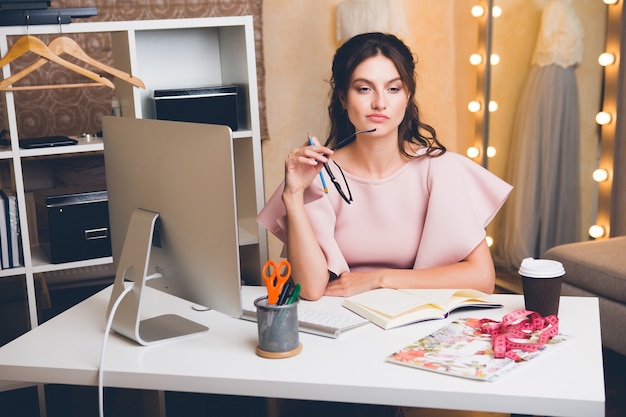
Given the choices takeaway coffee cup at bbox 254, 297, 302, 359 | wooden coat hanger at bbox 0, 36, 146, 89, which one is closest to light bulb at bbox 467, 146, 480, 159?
wooden coat hanger at bbox 0, 36, 146, 89

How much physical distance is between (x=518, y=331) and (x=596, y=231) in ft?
7.16

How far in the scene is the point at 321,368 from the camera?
1.34 metres

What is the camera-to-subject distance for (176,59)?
300 cm

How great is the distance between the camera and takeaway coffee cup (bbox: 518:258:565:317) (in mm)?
1506

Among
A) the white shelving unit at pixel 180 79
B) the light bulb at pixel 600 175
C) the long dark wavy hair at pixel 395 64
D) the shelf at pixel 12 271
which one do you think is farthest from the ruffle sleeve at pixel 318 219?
the light bulb at pixel 600 175

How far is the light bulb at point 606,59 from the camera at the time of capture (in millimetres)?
3242

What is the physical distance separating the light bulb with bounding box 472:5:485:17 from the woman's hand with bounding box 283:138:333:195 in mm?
2494

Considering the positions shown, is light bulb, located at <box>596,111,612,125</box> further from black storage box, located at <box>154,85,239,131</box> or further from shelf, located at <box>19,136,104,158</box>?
shelf, located at <box>19,136,104,158</box>

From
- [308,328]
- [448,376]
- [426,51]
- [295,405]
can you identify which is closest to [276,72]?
[426,51]

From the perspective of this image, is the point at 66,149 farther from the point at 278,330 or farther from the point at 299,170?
the point at 278,330

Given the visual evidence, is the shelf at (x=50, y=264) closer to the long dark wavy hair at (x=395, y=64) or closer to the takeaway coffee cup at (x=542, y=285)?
the long dark wavy hair at (x=395, y=64)

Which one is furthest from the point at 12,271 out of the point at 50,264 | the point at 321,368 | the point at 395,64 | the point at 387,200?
the point at 321,368

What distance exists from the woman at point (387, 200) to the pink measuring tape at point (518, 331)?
1.27 feet

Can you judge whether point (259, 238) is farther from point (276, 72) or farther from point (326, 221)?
point (276, 72)
